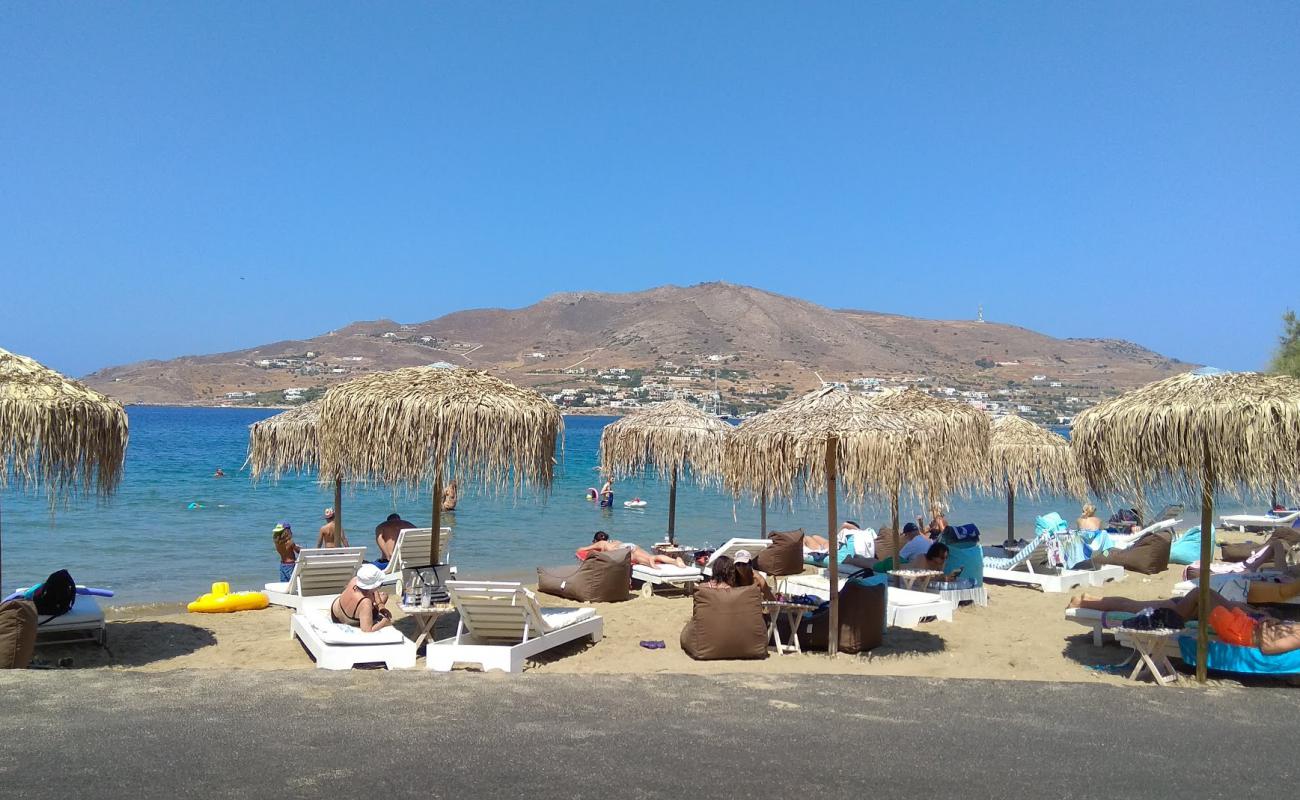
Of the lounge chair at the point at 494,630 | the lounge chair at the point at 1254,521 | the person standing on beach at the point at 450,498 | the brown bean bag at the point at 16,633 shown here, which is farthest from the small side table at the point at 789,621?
the lounge chair at the point at 1254,521

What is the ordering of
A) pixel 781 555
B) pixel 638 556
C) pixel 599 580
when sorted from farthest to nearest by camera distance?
pixel 781 555 → pixel 638 556 → pixel 599 580

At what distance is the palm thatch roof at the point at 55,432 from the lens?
22.4 feet

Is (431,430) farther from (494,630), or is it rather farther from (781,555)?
(781,555)

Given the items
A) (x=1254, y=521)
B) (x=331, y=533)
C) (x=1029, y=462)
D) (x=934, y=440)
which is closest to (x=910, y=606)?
(x=934, y=440)

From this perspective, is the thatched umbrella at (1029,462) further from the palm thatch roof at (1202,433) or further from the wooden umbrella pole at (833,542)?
the palm thatch roof at (1202,433)

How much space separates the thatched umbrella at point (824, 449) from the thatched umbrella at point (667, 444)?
4960mm

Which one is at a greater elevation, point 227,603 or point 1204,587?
point 1204,587

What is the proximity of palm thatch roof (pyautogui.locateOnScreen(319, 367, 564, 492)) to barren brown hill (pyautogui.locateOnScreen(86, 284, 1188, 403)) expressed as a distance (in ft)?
242

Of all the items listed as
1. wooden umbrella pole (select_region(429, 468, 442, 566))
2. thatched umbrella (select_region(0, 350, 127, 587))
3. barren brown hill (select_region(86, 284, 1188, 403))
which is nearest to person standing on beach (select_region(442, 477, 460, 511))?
wooden umbrella pole (select_region(429, 468, 442, 566))

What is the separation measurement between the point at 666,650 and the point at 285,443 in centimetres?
754

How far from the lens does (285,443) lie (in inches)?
529

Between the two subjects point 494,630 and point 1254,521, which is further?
point 1254,521

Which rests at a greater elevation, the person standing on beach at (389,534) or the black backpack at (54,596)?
the person standing on beach at (389,534)

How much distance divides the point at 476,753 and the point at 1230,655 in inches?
226
